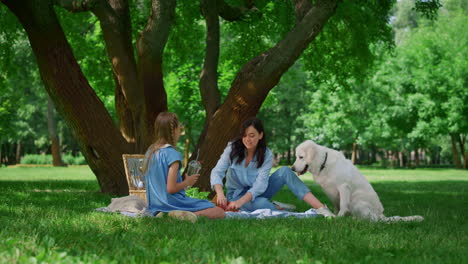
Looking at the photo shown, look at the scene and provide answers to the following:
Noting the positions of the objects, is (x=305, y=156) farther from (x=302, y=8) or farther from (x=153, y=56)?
(x=153, y=56)

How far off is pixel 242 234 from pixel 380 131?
3664cm

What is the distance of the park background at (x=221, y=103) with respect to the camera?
441 cm

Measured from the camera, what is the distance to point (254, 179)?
23.9ft

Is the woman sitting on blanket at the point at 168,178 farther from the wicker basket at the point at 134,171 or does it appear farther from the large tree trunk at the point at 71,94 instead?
the large tree trunk at the point at 71,94

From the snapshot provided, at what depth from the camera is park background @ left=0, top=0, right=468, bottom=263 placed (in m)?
4.41

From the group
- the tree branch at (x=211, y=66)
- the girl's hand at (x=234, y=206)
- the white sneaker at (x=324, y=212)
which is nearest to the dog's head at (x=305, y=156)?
the white sneaker at (x=324, y=212)

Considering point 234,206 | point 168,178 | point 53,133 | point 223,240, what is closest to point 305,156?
point 234,206

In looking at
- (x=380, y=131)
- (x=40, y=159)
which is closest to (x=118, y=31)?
(x=380, y=131)

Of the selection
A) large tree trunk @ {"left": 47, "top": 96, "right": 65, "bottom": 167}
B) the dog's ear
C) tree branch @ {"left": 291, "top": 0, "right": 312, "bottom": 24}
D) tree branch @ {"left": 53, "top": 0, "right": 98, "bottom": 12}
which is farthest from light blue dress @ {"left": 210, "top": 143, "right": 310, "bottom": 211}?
large tree trunk @ {"left": 47, "top": 96, "right": 65, "bottom": 167}

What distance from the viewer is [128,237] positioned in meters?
4.59

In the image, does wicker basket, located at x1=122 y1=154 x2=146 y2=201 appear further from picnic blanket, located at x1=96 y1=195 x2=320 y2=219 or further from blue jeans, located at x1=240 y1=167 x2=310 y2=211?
blue jeans, located at x1=240 y1=167 x2=310 y2=211

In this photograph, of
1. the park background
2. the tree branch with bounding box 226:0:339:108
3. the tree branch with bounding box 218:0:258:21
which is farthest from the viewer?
the tree branch with bounding box 218:0:258:21

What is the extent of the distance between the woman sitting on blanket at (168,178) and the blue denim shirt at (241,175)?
0.69 meters

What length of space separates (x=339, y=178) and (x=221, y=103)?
1436 centimetres
